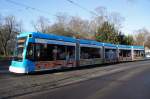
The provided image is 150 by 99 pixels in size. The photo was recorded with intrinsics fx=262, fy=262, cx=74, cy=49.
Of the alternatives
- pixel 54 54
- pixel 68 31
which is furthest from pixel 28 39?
pixel 68 31

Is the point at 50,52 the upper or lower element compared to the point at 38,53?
Result: upper

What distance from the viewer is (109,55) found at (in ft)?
123

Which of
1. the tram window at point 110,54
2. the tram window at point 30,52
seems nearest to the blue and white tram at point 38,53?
the tram window at point 30,52

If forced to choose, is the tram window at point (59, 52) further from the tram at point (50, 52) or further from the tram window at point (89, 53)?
the tram window at point (89, 53)

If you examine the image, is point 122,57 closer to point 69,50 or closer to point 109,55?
point 109,55

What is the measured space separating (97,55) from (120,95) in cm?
2152

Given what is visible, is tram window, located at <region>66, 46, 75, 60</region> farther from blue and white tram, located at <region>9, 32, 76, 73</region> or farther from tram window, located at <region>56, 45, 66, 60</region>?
tram window, located at <region>56, 45, 66, 60</region>

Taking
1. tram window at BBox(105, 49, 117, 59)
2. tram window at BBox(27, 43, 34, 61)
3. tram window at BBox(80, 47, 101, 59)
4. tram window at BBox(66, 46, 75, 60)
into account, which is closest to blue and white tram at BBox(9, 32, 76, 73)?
tram window at BBox(27, 43, 34, 61)

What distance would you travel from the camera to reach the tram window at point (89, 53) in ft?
92.2

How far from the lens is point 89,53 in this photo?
29.8m

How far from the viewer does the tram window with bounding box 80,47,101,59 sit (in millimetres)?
28116

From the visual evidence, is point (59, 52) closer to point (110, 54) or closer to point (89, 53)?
point (89, 53)

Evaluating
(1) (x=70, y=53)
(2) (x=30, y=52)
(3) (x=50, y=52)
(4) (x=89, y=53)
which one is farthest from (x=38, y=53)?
(4) (x=89, y=53)

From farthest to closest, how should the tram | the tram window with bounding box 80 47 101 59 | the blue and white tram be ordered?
1. the tram window with bounding box 80 47 101 59
2. the tram
3. the blue and white tram
